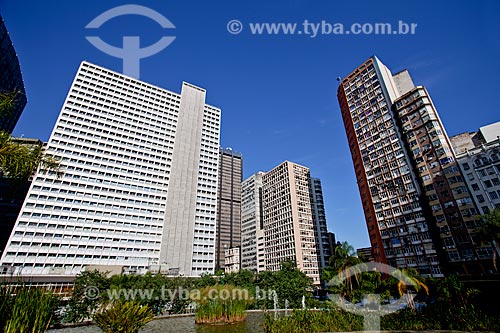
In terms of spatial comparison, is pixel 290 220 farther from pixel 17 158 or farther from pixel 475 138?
pixel 17 158

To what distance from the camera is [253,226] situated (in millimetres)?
112875

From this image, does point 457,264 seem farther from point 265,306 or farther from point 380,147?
point 265,306

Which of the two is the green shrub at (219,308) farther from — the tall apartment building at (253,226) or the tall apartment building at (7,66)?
the tall apartment building at (253,226)

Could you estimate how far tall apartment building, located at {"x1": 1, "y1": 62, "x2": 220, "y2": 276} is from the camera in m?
61.8

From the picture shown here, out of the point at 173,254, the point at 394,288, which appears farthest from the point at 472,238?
the point at 173,254

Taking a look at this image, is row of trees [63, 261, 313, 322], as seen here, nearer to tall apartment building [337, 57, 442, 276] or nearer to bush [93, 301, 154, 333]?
bush [93, 301, 154, 333]

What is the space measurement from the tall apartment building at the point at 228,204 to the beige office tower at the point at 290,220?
31074mm

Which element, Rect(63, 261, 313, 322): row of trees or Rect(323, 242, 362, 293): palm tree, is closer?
Rect(63, 261, 313, 322): row of trees

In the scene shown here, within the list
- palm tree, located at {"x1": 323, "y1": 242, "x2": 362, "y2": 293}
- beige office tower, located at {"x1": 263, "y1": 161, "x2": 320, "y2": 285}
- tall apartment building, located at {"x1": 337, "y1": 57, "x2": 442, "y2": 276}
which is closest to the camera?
palm tree, located at {"x1": 323, "y1": 242, "x2": 362, "y2": 293}

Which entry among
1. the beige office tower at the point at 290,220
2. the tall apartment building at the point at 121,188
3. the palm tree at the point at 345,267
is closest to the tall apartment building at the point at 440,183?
the palm tree at the point at 345,267

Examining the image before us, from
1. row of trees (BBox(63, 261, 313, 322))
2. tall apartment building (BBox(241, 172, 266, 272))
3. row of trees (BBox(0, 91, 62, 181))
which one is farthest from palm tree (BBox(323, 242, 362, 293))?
tall apartment building (BBox(241, 172, 266, 272))

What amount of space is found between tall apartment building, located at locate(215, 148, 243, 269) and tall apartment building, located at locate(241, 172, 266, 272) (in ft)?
44.5

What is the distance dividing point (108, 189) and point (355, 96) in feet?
250

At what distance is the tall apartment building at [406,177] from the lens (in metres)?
46.7
